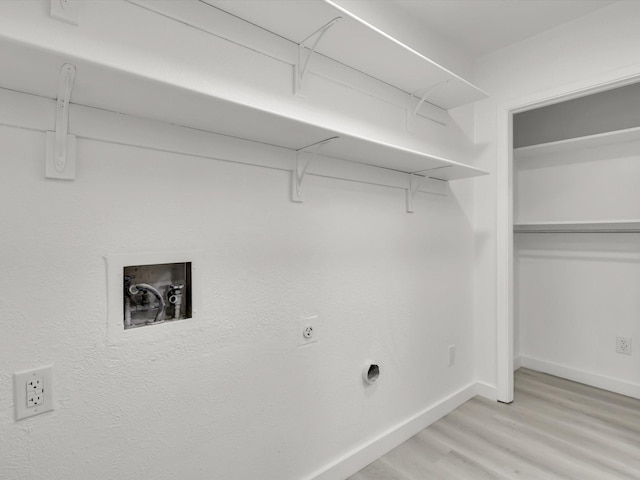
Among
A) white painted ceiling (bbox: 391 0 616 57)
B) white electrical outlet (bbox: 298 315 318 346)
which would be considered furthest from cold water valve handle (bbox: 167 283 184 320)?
white painted ceiling (bbox: 391 0 616 57)

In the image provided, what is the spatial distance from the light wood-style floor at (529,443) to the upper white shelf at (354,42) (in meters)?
1.98

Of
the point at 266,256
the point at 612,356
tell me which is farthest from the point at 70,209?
the point at 612,356

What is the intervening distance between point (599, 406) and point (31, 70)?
3384 mm

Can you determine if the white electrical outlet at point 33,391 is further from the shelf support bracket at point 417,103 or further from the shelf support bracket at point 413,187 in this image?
the shelf support bracket at point 417,103

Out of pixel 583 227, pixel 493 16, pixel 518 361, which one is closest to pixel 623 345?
pixel 518 361

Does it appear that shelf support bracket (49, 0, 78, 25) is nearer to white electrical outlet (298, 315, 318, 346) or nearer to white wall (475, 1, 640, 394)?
white electrical outlet (298, 315, 318, 346)

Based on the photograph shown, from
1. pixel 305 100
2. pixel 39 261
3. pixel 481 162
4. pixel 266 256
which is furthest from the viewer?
pixel 481 162

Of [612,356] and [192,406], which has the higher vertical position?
[192,406]

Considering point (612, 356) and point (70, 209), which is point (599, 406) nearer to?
point (612, 356)

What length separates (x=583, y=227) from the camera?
9.00 ft

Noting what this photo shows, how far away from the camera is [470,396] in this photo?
256 centimetres

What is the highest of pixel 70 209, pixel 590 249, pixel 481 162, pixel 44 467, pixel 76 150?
pixel 481 162

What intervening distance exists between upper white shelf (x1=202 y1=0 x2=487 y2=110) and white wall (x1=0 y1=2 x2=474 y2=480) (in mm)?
128

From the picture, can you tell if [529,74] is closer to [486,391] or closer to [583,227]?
[583,227]
